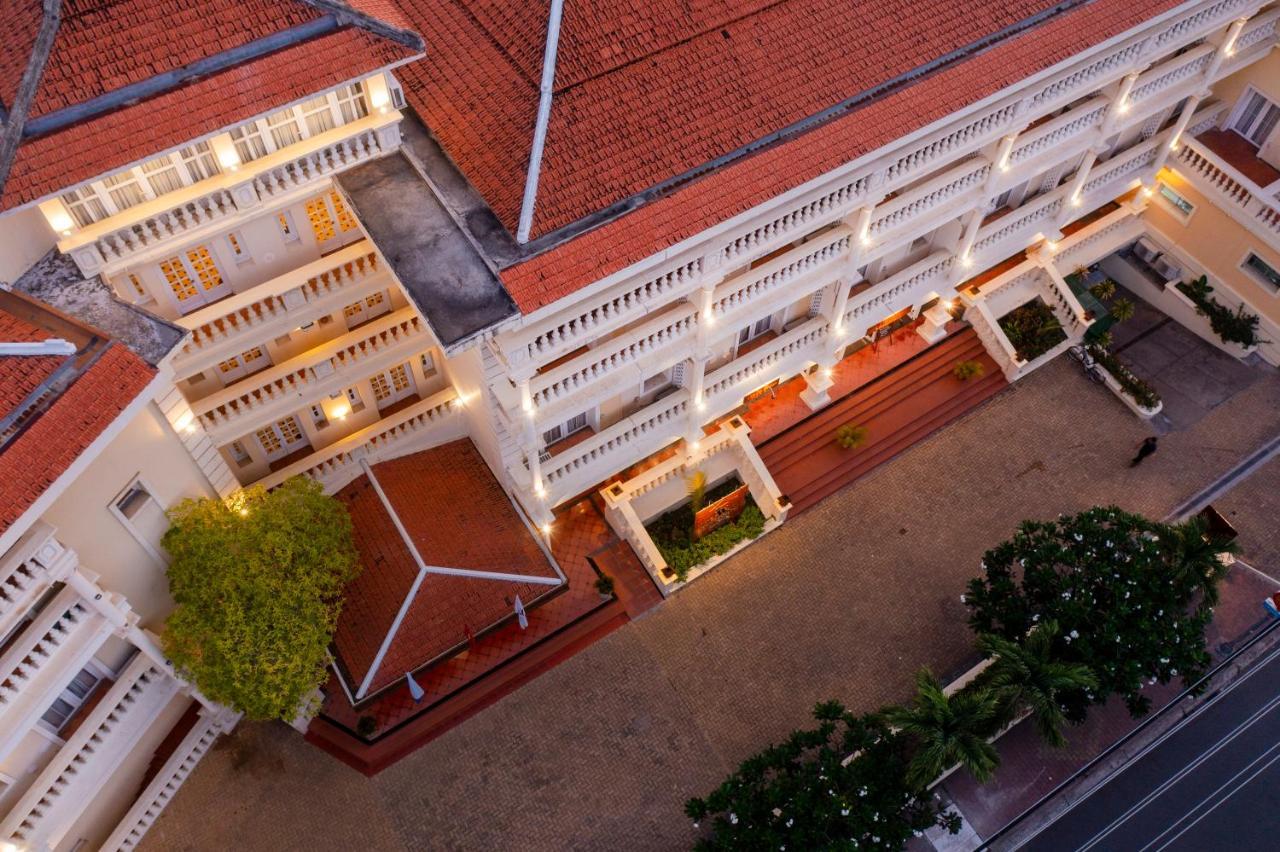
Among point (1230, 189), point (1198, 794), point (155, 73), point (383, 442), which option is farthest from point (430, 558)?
point (1230, 189)

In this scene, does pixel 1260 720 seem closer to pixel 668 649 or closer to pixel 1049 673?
pixel 1049 673

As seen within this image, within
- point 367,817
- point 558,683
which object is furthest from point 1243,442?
point 367,817

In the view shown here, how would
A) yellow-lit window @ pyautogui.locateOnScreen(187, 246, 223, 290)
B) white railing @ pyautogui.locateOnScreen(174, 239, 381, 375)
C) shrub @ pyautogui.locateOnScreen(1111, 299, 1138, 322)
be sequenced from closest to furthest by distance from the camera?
yellow-lit window @ pyautogui.locateOnScreen(187, 246, 223, 290) → white railing @ pyautogui.locateOnScreen(174, 239, 381, 375) → shrub @ pyautogui.locateOnScreen(1111, 299, 1138, 322)

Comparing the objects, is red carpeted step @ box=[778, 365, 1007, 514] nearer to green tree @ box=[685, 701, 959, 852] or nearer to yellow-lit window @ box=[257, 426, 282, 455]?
green tree @ box=[685, 701, 959, 852]

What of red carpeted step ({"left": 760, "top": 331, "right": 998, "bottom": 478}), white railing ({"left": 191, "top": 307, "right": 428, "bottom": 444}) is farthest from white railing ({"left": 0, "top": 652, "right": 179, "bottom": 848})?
red carpeted step ({"left": 760, "top": 331, "right": 998, "bottom": 478})

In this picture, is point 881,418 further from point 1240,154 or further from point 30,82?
point 30,82

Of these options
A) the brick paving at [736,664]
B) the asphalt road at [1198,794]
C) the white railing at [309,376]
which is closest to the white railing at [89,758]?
the brick paving at [736,664]
